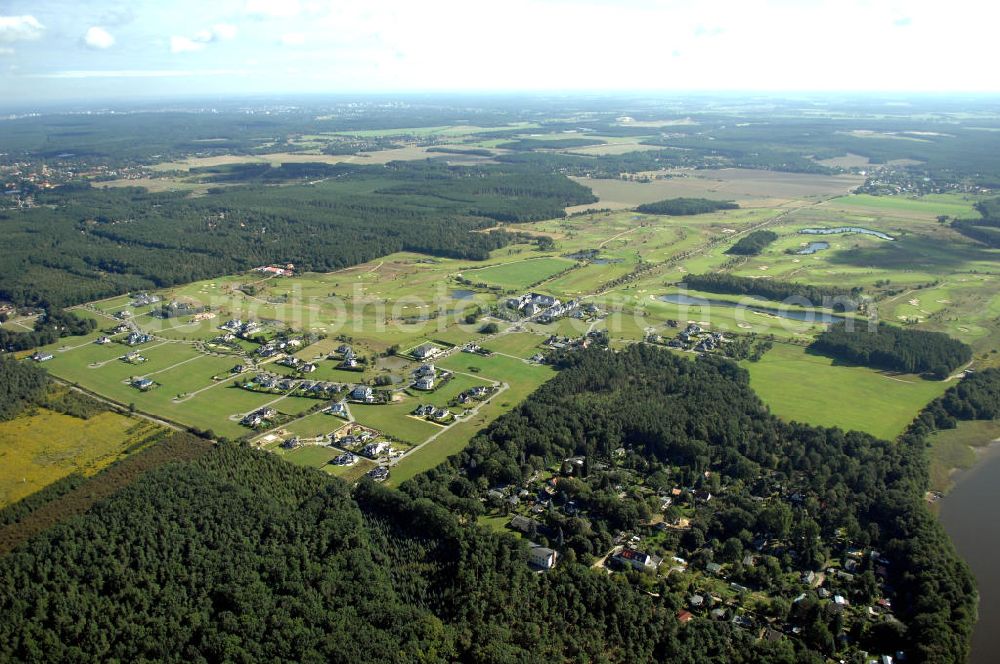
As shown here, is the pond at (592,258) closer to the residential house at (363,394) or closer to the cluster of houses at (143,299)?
the residential house at (363,394)

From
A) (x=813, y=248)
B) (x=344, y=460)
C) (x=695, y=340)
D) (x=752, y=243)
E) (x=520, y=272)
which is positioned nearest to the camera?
(x=344, y=460)

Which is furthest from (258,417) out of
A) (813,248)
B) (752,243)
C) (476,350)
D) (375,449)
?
(813,248)

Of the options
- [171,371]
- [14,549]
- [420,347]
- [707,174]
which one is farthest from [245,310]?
[707,174]

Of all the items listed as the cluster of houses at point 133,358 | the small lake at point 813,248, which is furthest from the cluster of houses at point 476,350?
the small lake at point 813,248

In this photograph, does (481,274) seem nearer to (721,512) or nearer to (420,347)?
(420,347)

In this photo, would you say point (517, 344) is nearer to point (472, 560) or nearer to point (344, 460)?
point (344, 460)

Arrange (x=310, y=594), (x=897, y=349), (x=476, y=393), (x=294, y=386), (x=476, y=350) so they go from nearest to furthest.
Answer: (x=310, y=594) < (x=476, y=393) < (x=294, y=386) < (x=897, y=349) < (x=476, y=350)
